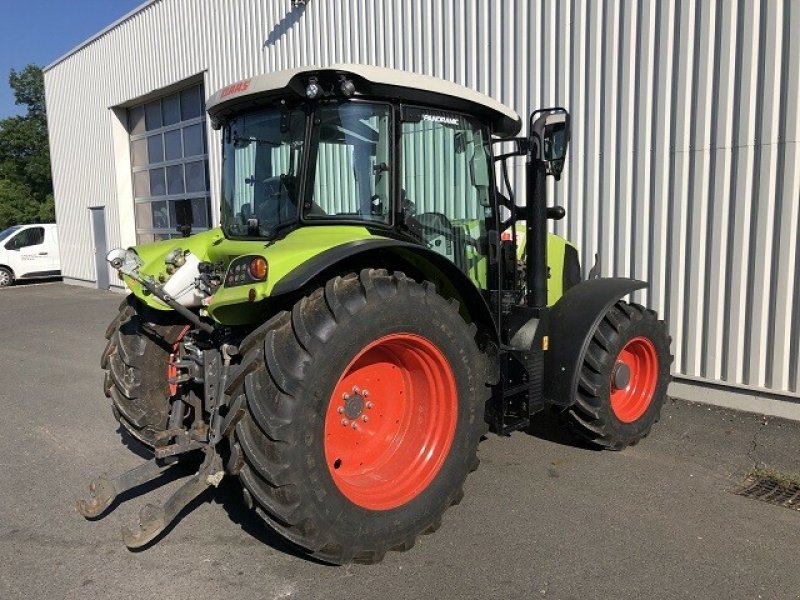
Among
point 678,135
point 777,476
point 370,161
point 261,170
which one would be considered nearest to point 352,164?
point 370,161

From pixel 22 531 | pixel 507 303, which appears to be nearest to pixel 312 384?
pixel 507 303

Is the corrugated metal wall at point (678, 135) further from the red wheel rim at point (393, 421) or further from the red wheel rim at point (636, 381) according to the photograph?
the red wheel rim at point (393, 421)

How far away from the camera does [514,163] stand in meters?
7.06

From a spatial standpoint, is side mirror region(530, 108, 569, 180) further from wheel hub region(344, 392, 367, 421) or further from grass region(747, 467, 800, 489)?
grass region(747, 467, 800, 489)

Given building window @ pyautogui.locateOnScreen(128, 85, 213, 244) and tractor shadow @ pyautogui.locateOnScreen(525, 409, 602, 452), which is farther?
building window @ pyautogui.locateOnScreen(128, 85, 213, 244)

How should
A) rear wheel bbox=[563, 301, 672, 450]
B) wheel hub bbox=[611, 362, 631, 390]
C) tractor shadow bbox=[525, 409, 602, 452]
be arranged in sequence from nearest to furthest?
rear wheel bbox=[563, 301, 672, 450] → wheel hub bbox=[611, 362, 631, 390] → tractor shadow bbox=[525, 409, 602, 452]

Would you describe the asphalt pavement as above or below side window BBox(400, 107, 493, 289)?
below

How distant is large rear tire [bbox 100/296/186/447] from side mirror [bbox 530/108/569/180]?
240 centimetres

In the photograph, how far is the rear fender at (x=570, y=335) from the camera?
4.23 metres

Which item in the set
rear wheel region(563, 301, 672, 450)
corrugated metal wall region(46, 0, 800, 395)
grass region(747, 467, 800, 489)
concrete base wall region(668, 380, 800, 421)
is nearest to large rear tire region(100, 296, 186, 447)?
rear wheel region(563, 301, 672, 450)

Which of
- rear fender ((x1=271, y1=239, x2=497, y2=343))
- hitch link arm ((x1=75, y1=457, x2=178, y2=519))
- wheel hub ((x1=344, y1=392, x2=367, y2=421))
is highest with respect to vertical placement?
rear fender ((x1=271, y1=239, x2=497, y2=343))

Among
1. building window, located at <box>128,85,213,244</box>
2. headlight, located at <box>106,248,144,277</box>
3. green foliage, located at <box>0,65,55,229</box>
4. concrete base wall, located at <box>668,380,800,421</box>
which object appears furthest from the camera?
green foliage, located at <box>0,65,55,229</box>

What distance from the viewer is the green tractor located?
295 cm

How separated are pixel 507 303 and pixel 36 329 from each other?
9.65 metres
